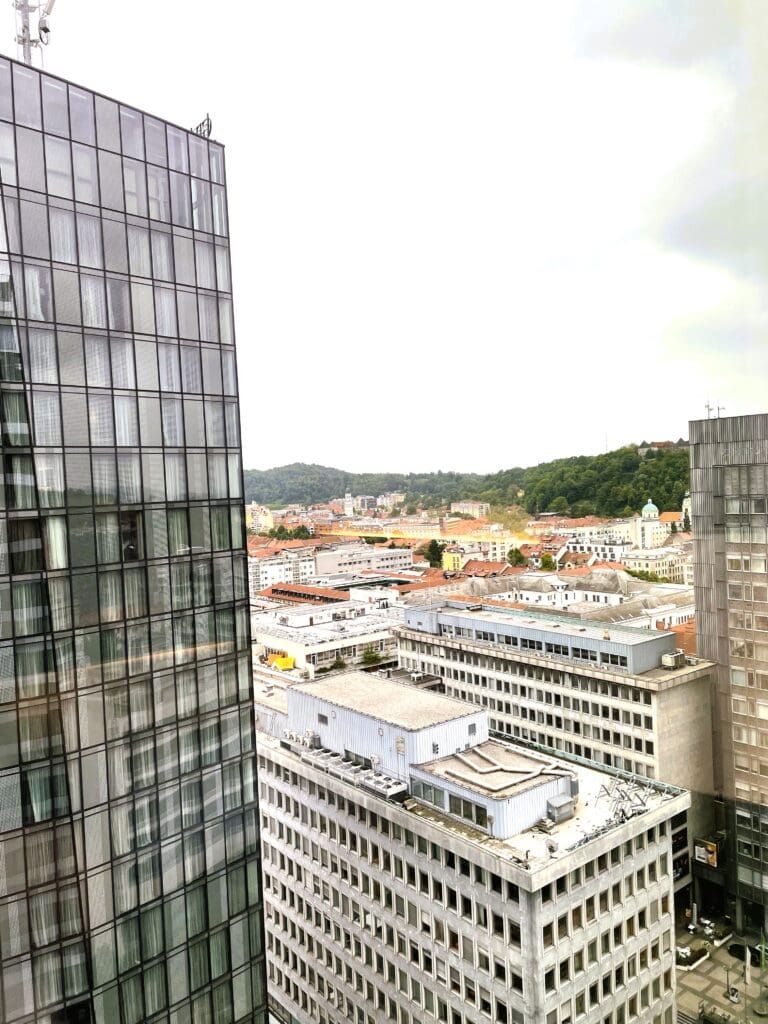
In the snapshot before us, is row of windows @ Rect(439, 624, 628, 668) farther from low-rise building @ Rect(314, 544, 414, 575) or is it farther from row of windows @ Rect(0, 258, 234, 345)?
low-rise building @ Rect(314, 544, 414, 575)

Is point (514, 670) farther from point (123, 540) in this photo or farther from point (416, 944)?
point (123, 540)

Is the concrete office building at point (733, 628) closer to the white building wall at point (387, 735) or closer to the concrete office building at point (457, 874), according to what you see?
the concrete office building at point (457, 874)

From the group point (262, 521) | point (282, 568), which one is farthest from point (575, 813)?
point (282, 568)

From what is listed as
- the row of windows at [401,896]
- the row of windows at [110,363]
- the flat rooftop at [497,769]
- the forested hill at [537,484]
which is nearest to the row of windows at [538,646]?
the forested hill at [537,484]

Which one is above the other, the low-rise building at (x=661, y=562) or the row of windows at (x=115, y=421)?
the row of windows at (x=115, y=421)

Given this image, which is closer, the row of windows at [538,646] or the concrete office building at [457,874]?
the concrete office building at [457,874]

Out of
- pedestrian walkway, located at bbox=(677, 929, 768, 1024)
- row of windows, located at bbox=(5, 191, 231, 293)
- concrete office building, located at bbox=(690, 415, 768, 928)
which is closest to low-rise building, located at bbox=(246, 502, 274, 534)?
A: concrete office building, located at bbox=(690, 415, 768, 928)

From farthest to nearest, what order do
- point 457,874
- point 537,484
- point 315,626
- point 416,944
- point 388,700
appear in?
1. point 315,626
2. point 537,484
3. point 388,700
4. point 416,944
5. point 457,874
